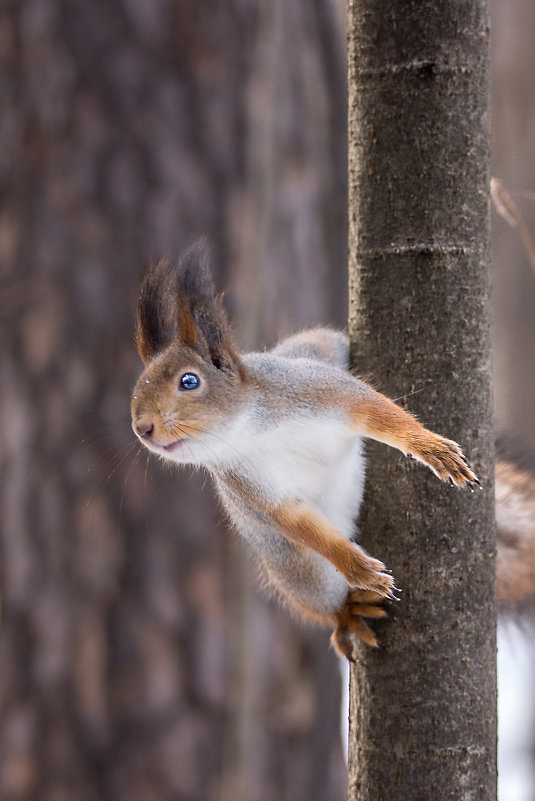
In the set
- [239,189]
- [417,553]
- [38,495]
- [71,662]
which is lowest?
[71,662]

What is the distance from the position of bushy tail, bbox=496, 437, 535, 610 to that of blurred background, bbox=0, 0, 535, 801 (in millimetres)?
853

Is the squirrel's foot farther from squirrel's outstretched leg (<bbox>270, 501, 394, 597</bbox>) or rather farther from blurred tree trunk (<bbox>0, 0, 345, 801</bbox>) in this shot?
blurred tree trunk (<bbox>0, 0, 345, 801</bbox>)

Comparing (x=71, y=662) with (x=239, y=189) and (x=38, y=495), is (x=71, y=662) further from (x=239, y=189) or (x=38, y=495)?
(x=239, y=189)

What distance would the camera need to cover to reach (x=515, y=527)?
95 centimetres

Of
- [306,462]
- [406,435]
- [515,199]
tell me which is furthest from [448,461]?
[515,199]

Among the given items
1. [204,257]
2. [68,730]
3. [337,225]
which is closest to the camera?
[204,257]

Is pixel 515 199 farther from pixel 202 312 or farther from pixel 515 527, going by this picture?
pixel 202 312

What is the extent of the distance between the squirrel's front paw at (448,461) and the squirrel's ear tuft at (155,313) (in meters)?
0.25

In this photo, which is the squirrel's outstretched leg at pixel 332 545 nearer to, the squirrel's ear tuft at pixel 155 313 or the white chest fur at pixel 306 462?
the white chest fur at pixel 306 462

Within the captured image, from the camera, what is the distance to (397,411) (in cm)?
72

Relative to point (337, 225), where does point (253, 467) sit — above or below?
below

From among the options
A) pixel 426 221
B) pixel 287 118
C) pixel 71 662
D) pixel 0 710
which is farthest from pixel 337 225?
pixel 426 221

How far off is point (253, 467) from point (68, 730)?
4.20 feet

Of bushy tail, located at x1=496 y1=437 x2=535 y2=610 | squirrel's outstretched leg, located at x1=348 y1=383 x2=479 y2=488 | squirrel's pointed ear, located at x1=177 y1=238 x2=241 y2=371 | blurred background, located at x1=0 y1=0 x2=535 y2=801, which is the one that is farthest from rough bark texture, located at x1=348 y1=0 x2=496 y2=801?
blurred background, located at x1=0 y1=0 x2=535 y2=801
